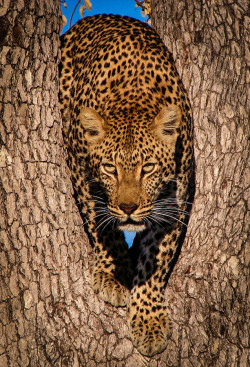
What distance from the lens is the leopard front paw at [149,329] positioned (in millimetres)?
5047

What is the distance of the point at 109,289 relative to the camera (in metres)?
5.29

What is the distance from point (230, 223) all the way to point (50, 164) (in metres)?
1.82

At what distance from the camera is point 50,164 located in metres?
4.92

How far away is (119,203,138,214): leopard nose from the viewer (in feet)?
16.0

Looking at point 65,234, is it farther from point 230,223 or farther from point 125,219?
point 230,223

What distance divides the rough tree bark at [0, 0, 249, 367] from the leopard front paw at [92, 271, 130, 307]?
0.12 metres

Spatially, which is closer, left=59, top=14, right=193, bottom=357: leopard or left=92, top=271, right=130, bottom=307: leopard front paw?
left=59, top=14, right=193, bottom=357: leopard

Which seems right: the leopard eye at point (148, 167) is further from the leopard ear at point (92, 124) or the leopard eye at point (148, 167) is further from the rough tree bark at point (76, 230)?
the rough tree bark at point (76, 230)

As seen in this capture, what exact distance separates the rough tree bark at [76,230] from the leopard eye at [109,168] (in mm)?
408

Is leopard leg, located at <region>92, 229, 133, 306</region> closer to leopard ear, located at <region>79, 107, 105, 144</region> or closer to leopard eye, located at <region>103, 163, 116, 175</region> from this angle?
leopard eye, located at <region>103, 163, 116, 175</region>

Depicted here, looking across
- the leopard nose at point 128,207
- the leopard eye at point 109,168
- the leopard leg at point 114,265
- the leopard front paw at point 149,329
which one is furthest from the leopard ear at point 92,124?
the leopard front paw at point 149,329

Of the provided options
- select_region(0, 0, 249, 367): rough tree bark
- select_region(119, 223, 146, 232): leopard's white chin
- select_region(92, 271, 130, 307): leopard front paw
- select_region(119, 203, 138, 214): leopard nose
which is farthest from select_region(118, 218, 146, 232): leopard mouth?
select_region(92, 271, 130, 307): leopard front paw

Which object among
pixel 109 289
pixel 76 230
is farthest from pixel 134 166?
pixel 109 289

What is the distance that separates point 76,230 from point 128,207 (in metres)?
0.56
